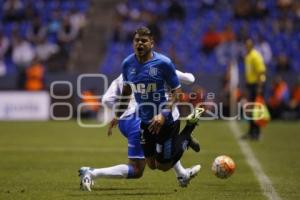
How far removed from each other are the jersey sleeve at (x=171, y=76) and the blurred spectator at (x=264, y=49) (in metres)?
17.2

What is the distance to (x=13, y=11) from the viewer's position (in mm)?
30172

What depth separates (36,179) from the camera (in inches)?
446

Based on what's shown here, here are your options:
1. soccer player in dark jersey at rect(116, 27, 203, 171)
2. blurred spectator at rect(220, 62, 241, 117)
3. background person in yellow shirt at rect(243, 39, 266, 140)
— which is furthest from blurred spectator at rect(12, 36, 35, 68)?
soccer player in dark jersey at rect(116, 27, 203, 171)

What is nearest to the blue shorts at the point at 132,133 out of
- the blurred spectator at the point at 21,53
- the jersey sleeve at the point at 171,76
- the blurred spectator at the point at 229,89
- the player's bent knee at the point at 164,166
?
the player's bent knee at the point at 164,166

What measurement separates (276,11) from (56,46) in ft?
25.5

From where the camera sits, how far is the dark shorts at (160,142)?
31.8 ft

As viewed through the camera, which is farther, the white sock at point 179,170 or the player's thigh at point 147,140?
the white sock at point 179,170

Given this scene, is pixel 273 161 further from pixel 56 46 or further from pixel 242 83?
pixel 56 46

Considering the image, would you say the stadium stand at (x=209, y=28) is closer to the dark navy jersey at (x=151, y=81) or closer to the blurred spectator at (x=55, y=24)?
the blurred spectator at (x=55, y=24)

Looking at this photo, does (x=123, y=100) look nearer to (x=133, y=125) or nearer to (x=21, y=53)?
(x=133, y=125)

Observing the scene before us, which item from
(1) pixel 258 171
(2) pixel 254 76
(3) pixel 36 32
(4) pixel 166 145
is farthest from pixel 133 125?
(3) pixel 36 32

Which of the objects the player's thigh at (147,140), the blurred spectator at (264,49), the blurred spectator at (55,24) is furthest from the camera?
the blurred spectator at (55,24)

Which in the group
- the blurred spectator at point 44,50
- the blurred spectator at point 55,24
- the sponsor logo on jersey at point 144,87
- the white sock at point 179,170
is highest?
the blurred spectator at point 55,24

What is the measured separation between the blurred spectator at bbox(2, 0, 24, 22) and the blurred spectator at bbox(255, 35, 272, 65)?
9125 millimetres
